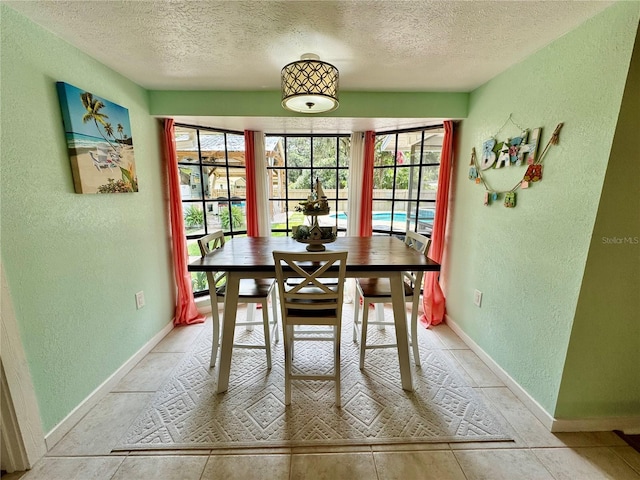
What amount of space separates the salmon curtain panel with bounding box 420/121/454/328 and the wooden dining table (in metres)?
0.77

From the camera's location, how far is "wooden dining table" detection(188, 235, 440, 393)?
1637 millimetres

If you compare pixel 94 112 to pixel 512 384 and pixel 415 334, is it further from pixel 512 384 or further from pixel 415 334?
pixel 512 384

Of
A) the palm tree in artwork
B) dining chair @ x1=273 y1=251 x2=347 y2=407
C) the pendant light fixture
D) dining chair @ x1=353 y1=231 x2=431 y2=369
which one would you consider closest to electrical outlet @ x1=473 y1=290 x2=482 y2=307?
dining chair @ x1=353 y1=231 x2=431 y2=369

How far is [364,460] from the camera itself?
4.45 feet

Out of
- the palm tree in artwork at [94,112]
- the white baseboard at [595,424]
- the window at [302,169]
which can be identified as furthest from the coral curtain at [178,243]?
the white baseboard at [595,424]

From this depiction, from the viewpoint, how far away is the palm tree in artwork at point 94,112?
1604 millimetres

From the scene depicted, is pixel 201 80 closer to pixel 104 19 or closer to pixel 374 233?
pixel 104 19

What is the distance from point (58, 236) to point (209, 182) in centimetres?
156

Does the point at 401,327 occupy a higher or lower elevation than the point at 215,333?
higher

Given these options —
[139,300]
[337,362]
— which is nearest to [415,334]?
[337,362]

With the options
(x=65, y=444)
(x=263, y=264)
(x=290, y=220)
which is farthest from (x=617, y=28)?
(x=65, y=444)

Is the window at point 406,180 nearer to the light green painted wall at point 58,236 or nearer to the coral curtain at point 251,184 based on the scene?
the coral curtain at point 251,184

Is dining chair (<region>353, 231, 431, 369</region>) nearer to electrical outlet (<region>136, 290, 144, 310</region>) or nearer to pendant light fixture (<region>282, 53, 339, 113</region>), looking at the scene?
pendant light fixture (<region>282, 53, 339, 113</region>)

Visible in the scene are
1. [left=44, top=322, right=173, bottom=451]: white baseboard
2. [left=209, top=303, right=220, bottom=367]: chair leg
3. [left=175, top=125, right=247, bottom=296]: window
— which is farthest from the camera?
[left=175, top=125, right=247, bottom=296]: window
